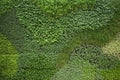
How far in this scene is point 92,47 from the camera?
4035 mm

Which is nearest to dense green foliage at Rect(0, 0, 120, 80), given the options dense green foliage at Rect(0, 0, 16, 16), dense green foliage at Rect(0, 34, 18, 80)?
dense green foliage at Rect(0, 34, 18, 80)

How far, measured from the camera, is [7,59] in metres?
4.00

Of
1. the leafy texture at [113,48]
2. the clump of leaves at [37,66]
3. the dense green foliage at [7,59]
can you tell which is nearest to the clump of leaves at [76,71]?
the clump of leaves at [37,66]

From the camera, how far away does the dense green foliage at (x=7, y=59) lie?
400 cm

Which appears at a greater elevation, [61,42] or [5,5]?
[5,5]

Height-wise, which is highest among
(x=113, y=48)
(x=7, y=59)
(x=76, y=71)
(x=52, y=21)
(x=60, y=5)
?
(x=60, y=5)

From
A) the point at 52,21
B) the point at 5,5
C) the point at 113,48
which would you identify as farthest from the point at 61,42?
the point at 5,5

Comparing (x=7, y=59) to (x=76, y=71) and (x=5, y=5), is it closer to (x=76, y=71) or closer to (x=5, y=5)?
(x=5, y=5)

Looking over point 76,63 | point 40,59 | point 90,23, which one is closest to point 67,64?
point 76,63

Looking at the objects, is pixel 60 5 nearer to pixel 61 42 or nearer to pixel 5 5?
pixel 61 42

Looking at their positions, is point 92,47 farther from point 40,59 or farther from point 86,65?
point 40,59

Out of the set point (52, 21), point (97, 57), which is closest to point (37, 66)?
point (52, 21)

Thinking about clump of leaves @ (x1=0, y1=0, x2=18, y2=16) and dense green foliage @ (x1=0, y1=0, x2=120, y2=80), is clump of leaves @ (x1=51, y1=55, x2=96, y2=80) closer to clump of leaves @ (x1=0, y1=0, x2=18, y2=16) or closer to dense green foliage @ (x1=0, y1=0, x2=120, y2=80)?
dense green foliage @ (x1=0, y1=0, x2=120, y2=80)

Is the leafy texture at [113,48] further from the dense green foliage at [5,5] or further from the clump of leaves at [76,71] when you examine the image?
the dense green foliage at [5,5]
